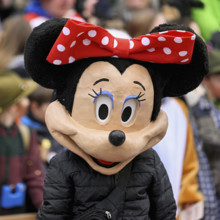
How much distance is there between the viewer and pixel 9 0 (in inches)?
235

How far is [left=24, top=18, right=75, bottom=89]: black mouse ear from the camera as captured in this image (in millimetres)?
1887

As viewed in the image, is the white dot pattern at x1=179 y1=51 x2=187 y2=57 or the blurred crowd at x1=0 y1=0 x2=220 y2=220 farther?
the blurred crowd at x1=0 y1=0 x2=220 y2=220

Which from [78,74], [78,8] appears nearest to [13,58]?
[78,8]

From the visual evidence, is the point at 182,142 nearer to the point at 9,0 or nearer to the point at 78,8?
the point at 78,8

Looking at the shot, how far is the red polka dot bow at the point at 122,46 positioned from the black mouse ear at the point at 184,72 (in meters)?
0.08

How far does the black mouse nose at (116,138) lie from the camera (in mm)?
1808

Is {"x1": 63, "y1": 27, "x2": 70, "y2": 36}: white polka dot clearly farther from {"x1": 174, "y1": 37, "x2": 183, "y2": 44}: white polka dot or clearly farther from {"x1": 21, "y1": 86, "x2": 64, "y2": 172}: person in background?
{"x1": 21, "y1": 86, "x2": 64, "y2": 172}: person in background

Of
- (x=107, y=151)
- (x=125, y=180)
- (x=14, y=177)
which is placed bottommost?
(x=14, y=177)

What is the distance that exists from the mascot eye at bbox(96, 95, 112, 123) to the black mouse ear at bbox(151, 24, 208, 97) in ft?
0.90

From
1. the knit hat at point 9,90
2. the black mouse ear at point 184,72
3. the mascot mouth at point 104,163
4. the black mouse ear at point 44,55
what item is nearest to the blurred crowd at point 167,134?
the knit hat at point 9,90

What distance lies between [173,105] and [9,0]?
384cm

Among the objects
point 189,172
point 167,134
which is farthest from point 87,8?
point 167,134

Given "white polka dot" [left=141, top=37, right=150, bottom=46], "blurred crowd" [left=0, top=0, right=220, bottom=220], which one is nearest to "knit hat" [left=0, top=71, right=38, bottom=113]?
"blurred crowd" [left=0, top=0, right=220, bottom=220]

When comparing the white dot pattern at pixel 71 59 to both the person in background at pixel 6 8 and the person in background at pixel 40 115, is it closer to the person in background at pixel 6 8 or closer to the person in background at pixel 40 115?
the person in background at pixel 40 115
